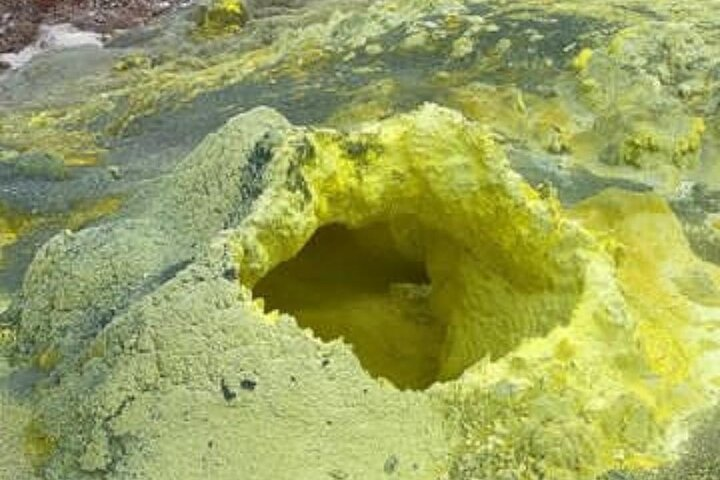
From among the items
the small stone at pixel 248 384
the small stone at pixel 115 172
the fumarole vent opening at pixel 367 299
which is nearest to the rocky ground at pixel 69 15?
the small stone at pixel 115 172

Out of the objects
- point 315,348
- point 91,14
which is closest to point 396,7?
point 315,348

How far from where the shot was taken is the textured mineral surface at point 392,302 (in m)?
3.08

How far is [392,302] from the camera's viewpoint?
4.07 m

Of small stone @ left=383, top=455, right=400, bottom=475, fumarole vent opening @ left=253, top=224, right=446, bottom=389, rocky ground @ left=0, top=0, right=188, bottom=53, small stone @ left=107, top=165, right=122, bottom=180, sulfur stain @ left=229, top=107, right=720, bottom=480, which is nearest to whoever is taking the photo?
small stone @ left=383, top=455, right=400, bottom=475

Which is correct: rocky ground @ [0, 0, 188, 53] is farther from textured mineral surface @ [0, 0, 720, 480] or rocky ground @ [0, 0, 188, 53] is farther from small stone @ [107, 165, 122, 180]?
textured mineral surface @ [0, 0, 720, 480]

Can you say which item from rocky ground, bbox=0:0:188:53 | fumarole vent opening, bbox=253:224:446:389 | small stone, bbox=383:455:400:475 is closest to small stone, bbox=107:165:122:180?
fumarole vent opening, bbox=253:224:446:389

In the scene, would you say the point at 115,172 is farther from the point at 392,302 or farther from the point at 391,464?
the point at 391,464

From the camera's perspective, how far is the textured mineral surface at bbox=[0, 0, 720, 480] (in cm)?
308

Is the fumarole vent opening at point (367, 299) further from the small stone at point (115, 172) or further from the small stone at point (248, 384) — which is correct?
the small stone at point (115, 172)

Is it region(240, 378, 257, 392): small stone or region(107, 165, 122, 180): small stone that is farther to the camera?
region(107, 165, 122, 180): small stone

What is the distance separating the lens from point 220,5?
33.4 ft

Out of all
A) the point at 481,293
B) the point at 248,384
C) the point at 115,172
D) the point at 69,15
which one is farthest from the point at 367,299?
the point at 69,15

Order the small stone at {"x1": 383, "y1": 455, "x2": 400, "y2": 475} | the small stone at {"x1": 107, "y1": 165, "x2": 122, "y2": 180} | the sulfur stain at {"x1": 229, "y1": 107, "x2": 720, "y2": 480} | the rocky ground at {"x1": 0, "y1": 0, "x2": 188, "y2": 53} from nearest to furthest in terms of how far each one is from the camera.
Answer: the small stone at {"x1": 383, "y1": 455, "x2": 400, "y2": 475}
the sulfur stain at {"x1": 229, "y1": 107, "x2": 720, "y2": 480}
the small stone at {"x1": 107, "y1": 165, "x2": 122, "y2": 180}
the rocky ground at {"x1": 0, "y1": 0, "x2": 188, "y2": 53}

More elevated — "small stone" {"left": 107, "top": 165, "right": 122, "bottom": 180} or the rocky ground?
"small stone" {"left": 107, "top": 165, "right": 122, "bottom": 180}
